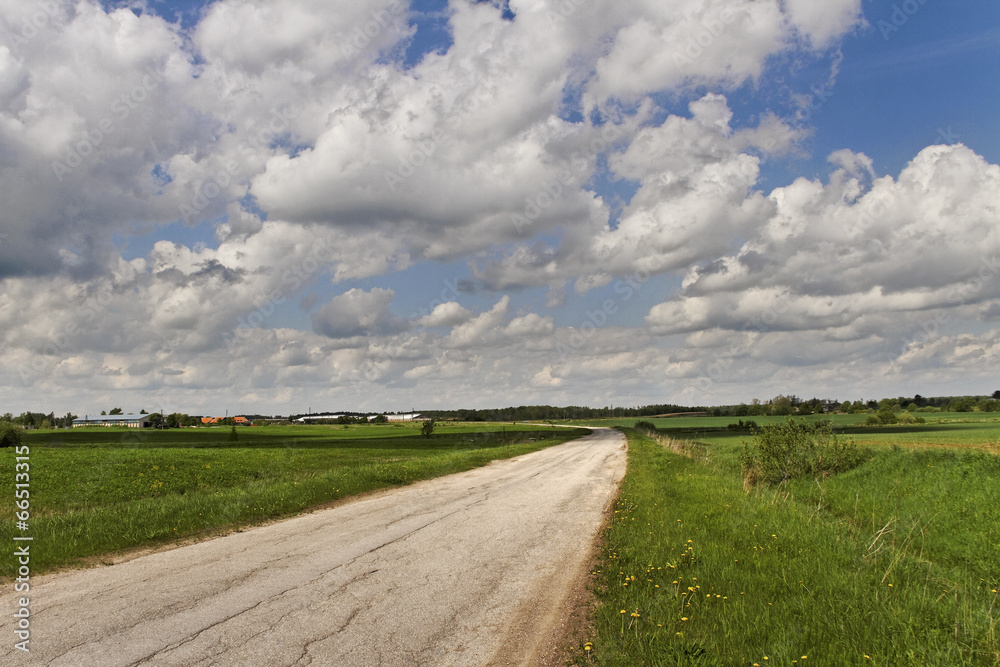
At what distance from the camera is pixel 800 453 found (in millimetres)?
28547

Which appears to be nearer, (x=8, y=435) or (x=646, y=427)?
(x=8, y=435)

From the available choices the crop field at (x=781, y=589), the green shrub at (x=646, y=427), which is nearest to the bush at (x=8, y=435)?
the crop field at (x=781, y=589)

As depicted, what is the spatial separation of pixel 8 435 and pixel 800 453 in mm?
70009

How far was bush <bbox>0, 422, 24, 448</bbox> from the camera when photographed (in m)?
55.6

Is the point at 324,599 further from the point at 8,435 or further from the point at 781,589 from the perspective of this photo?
the point at 8,435

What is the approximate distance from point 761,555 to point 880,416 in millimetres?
125382

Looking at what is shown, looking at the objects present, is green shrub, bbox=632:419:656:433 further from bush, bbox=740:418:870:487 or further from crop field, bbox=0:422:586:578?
bush, bbox=740:418:870:487

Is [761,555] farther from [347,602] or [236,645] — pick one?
[236,645]

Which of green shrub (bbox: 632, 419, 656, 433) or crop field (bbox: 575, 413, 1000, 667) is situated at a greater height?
crop field (bbox: 575, 413, 1000, 667)

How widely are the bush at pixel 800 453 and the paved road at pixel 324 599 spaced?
18.4 metres

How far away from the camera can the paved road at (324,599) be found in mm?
6289

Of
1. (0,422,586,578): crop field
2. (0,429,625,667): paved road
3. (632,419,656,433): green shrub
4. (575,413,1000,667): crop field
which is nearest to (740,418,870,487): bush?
(575,413,1000,667): crop field

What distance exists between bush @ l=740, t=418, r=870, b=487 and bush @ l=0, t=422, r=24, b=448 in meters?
67.1

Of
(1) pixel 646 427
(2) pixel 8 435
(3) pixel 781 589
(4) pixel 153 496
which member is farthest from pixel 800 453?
(1) pixel 646 427
